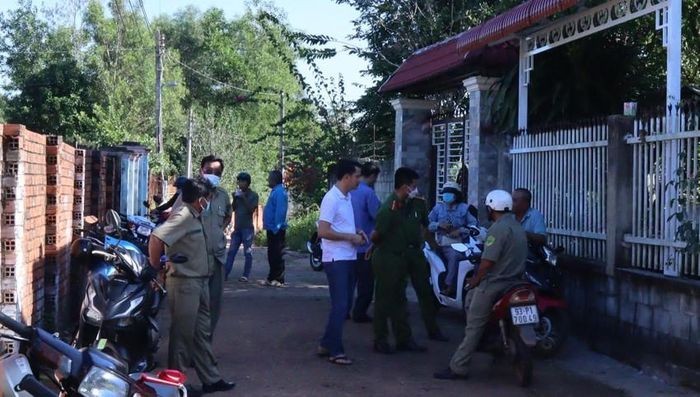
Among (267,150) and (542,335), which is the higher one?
(267,150)

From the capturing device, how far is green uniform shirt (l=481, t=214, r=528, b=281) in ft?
24.5

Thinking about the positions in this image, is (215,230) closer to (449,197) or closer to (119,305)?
(119,305)

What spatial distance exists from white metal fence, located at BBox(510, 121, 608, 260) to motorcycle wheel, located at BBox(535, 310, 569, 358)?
2.92 feet

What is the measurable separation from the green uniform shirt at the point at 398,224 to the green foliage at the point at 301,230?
13.9 metres

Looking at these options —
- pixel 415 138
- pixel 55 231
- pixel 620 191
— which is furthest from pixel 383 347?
pixel 415 138

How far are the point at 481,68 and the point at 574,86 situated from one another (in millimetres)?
1238

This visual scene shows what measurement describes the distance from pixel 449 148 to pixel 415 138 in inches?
36.6

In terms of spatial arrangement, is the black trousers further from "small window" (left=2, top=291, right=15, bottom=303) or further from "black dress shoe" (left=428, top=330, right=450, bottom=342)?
"small window" (left=2, top=291, right=15, bottom=303)

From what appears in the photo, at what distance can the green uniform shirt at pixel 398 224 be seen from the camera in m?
8.97

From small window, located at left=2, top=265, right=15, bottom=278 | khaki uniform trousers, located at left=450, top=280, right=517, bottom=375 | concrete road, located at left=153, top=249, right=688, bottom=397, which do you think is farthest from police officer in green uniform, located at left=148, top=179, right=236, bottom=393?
khaki uniform trousers, located at left=450, top=280, right=517, bottom=375

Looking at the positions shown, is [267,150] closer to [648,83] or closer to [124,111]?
[124,111]

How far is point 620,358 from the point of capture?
8492mm

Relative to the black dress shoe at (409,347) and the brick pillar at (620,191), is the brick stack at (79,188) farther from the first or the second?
the brick pillar at (620,191)

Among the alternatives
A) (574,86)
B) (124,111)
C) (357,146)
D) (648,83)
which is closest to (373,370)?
(574,86)
